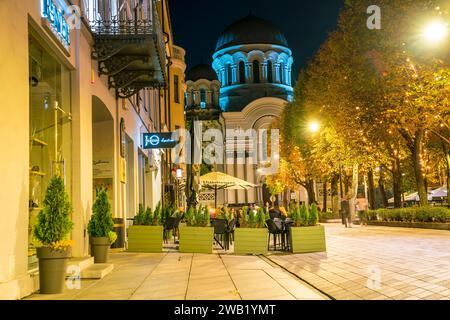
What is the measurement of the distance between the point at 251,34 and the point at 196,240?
75.7m

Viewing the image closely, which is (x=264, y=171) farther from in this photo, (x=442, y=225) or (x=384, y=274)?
(x=384, y=274)

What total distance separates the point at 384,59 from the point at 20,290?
65.6 ft

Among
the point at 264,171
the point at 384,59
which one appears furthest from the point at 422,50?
the point at 264,171

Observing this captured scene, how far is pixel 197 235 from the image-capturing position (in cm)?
1526

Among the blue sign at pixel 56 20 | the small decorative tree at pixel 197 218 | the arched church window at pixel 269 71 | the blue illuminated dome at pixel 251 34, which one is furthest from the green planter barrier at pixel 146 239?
the blue illuminated dome at pixel 251 34

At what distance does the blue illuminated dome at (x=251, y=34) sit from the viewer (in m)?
87.2

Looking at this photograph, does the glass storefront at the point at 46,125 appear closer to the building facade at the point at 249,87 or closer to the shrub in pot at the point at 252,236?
the shrub in pot at the point at 252,236

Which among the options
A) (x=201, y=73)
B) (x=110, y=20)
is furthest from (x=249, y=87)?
(x=110, y=20)

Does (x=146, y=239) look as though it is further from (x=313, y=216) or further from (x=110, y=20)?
(x=110, y=20)

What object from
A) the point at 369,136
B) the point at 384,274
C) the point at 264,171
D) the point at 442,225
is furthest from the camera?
the point at 264,171

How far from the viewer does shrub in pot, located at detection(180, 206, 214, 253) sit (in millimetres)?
15156

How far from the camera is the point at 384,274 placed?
977 cm

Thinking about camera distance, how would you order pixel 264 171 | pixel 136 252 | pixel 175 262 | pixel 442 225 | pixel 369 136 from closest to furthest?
pixel 175 262 → pixel 136 252 → pixel 442 225 → pixel 369 136 → pixel 264 171

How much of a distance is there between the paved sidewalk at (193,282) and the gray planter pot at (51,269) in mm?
173
